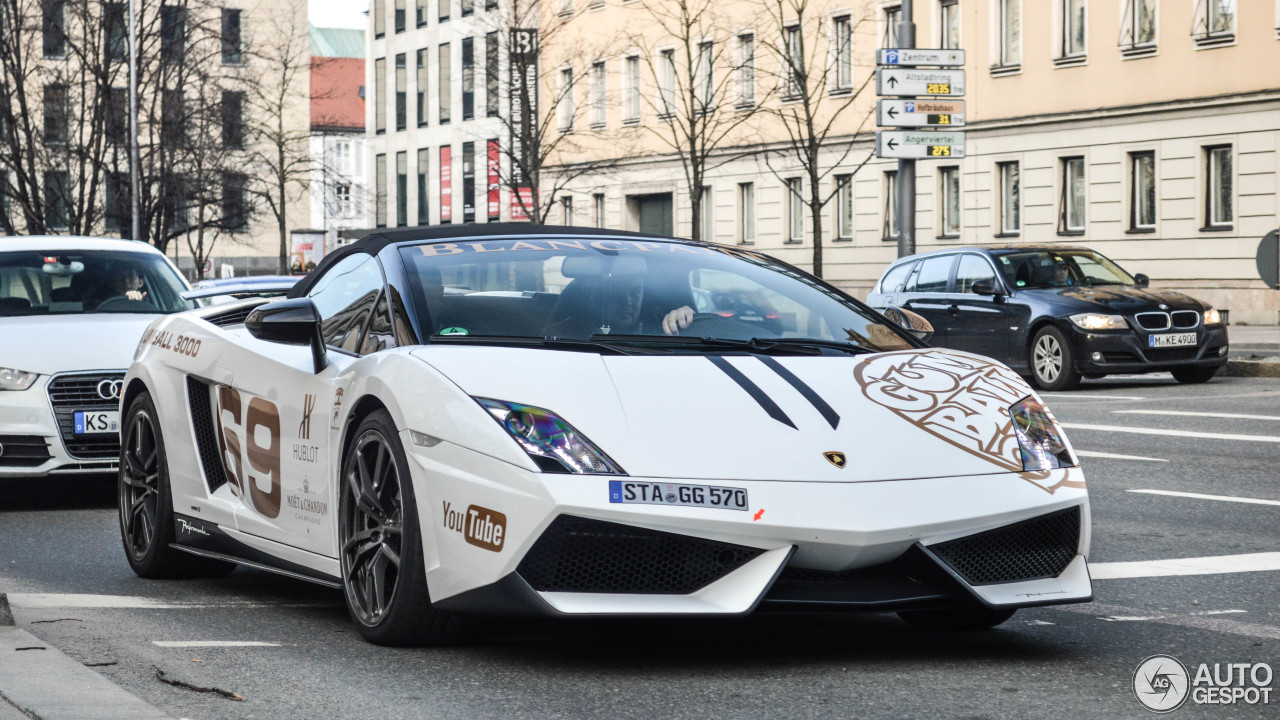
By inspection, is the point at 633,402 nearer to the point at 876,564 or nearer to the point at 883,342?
the point at 876,564

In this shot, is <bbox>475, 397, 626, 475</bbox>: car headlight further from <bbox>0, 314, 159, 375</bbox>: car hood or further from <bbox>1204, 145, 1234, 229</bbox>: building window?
<bbox>1204, 145, 1234, 229</bbox>: building window

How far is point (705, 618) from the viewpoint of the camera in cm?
502

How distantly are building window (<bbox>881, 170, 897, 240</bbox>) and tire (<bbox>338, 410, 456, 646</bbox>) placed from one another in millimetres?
39238

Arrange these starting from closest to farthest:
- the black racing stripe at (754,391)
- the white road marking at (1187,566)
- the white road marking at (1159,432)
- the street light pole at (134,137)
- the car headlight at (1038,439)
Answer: the black racing stripe at (754,391) < the car headlight at (1038,439) < the white road marking at (1187,566) < the white road marking at (1159,432) < the street light pole at (134,137)

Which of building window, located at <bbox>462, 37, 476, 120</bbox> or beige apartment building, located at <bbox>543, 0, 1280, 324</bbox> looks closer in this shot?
beige apartment building, located at <bbox>543, 0, 1280, 324</bbox>

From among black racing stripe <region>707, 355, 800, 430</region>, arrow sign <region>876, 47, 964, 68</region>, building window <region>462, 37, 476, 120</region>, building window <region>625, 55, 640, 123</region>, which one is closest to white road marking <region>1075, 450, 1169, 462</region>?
black racing stripe <region>707, 355, 800, 430</region>

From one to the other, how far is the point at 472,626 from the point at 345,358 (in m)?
1.07

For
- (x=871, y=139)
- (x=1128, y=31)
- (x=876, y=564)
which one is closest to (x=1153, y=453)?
(x=876, y=564)

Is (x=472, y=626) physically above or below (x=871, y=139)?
below

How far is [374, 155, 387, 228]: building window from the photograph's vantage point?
77438 millimetres

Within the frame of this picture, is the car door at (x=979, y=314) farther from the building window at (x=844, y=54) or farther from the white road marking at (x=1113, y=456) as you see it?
the building window at (x=844, y=54)

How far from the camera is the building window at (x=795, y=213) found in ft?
158

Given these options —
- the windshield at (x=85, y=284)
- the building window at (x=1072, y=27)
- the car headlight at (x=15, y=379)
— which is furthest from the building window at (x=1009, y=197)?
the car headlight at (x=15, y=379)

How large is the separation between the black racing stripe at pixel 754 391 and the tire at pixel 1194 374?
16.1 meters
